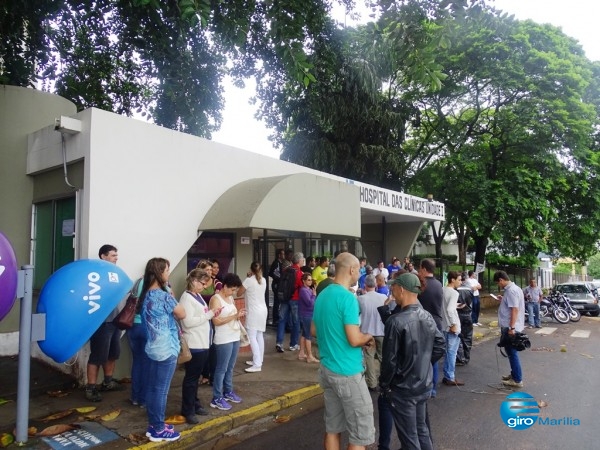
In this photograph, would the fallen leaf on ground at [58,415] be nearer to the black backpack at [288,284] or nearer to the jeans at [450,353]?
the black backpack at [288,284]

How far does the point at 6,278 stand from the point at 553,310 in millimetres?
16197

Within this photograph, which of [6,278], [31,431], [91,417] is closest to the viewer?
[6,278]

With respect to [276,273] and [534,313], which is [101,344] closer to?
[276,273]

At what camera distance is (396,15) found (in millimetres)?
5512

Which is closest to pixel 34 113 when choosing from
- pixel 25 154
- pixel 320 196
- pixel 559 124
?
pixel 25 154

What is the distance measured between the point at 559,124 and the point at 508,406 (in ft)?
47.3

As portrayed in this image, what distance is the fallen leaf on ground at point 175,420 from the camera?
4488 mm

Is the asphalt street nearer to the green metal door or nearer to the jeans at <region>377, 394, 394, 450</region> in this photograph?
the jeans at <region>377, 394, 394, 450</region>

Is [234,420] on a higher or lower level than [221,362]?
lower

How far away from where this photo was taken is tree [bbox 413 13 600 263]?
16.7 m

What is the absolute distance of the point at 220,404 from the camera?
16.3 ft

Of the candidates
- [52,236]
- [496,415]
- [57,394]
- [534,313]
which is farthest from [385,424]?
[534,313]

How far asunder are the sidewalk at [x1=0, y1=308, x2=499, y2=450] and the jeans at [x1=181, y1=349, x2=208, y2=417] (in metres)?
0.18

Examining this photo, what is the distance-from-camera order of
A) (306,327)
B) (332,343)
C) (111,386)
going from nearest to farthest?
(332,343) < (111,386) < (306,327)
